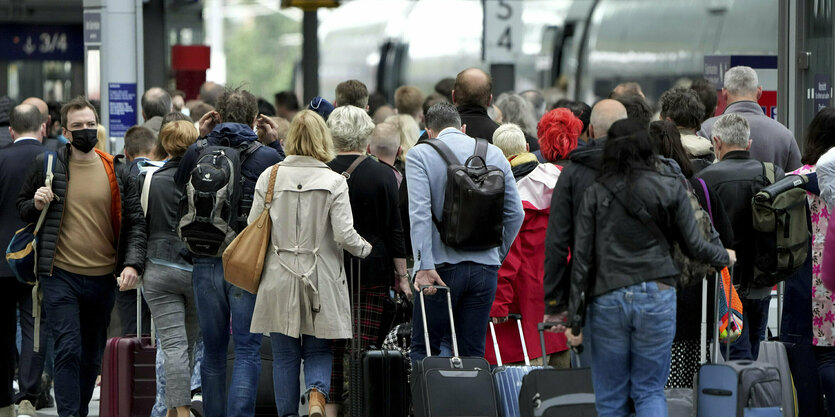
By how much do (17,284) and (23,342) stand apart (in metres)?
0.47

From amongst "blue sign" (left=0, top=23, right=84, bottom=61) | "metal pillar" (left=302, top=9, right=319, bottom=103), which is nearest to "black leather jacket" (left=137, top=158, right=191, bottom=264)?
"metal pillar" (left=302, top=9, right=319, bottom=103)

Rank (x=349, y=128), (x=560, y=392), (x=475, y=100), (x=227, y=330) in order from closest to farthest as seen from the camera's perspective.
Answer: (x=560, y=392) < (x=227, y=330) < (x=349, y=128) < (x=475, y=100)

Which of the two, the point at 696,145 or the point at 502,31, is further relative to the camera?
the point at 502,31

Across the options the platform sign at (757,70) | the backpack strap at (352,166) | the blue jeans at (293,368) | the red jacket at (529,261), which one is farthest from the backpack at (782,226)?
the platform sign at (757,70)

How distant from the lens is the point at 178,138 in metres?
8.76

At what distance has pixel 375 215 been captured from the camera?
833 centimetres

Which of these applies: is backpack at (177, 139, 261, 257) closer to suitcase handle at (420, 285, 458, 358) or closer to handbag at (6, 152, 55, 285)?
handbag at (6, 152, 55, 285)

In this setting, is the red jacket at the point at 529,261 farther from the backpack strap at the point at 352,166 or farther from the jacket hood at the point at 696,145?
the backpack strap at the point at 352,166

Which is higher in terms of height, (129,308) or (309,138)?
(309,138)

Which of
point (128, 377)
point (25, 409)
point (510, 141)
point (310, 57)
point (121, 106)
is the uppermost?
point (310, 57)

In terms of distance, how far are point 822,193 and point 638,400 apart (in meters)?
2.23

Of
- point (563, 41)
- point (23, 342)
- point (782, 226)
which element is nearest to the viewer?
point (782, 226)

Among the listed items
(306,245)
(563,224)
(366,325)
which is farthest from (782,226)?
(306,245)

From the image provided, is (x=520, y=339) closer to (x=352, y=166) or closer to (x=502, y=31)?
(x=352, y=166)
